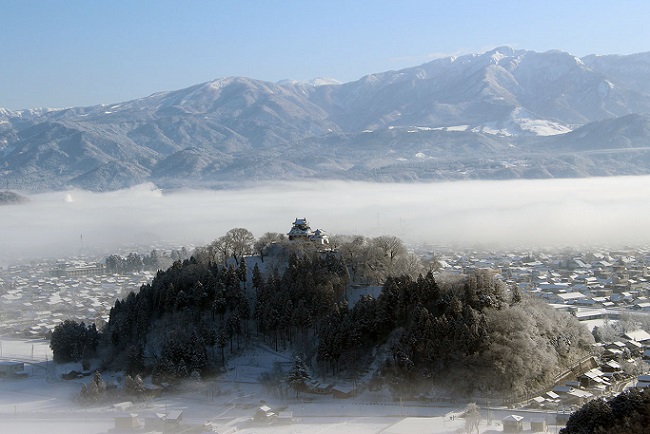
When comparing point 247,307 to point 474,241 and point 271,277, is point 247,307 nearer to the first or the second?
point 271,277

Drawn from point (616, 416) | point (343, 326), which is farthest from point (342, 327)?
point (616, 416)

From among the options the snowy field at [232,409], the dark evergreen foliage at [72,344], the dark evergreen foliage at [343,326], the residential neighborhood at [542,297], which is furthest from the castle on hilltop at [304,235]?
the dark evergreen foliage at [72,344]

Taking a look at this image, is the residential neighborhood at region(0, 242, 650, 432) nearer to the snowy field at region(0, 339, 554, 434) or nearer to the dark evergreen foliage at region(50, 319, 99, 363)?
the snowy field at region(0, 339, 554, 434)

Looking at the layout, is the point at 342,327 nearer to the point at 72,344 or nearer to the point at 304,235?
the point at 304,235

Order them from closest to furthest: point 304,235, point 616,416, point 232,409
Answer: point 616,416, point 232,409, point 304,235

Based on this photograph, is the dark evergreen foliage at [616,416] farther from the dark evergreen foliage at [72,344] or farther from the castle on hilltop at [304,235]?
the dark evergreen foliage at [72,344]

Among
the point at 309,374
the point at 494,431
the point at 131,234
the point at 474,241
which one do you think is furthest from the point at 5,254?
the point at 494,431

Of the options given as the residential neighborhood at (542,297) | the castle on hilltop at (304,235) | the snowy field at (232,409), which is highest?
the castle on hilltop at (304,235)
